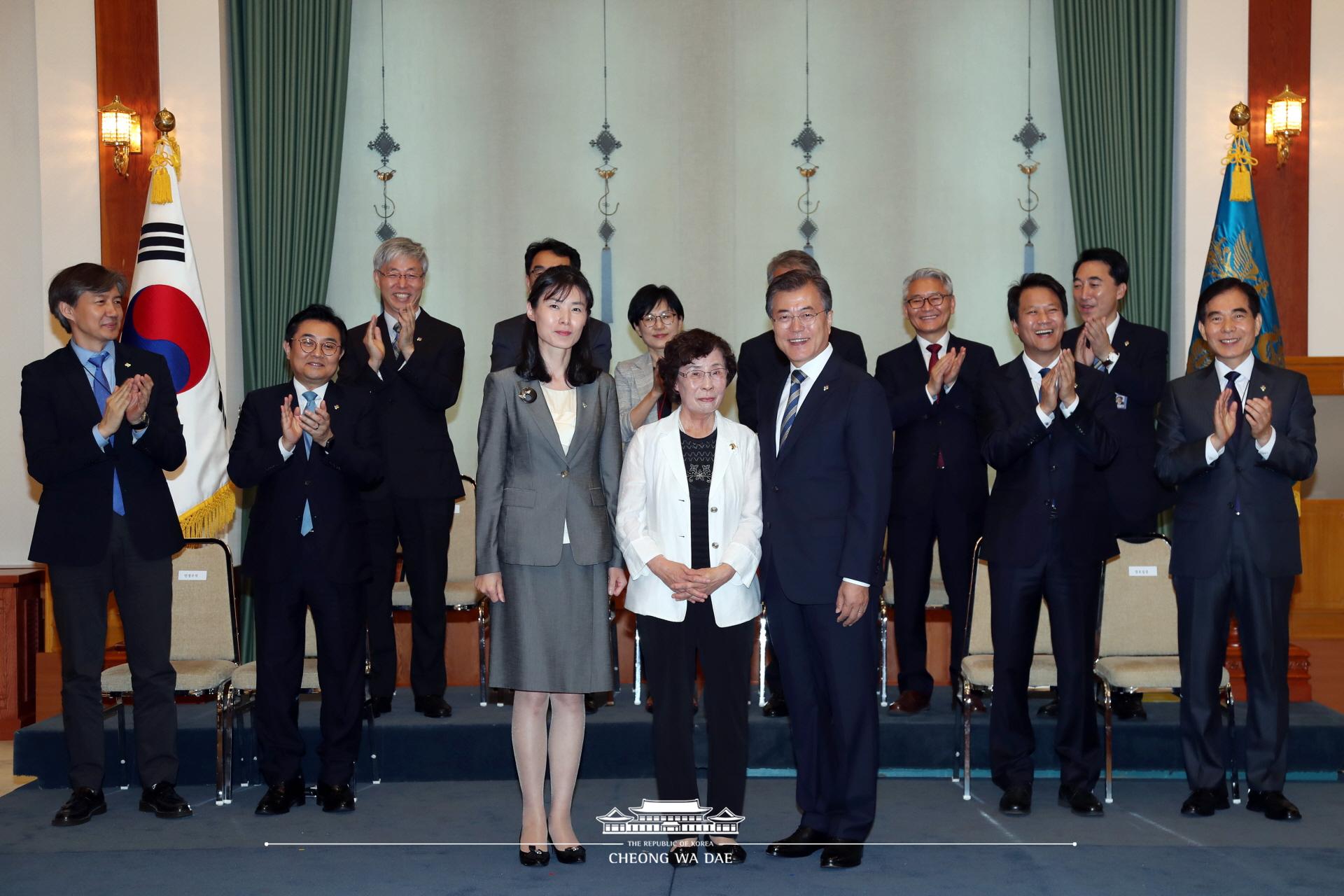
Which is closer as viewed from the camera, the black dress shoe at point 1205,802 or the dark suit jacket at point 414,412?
the black dress shoe at point 1205,802

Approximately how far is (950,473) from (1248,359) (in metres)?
1.12

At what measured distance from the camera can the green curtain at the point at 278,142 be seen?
651 cm

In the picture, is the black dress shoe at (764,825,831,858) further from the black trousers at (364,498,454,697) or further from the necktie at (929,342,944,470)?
the black trousers at (364,498,454,697)

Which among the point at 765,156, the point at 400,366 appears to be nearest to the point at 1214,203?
the point at 765,156

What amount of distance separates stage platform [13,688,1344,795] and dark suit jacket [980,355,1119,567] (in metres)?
0.94

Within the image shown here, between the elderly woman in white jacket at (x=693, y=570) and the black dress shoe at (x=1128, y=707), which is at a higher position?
the elderly woman in white jacket at (x=693, y=570)

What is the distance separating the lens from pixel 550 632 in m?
3.57

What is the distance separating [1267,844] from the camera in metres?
3.83

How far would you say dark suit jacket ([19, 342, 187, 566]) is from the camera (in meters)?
4.13

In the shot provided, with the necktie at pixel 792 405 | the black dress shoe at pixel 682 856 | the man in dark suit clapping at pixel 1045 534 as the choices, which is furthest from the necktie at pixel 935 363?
the black dress shoe at pixel 682 856

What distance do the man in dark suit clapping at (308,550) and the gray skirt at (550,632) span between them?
866 millimetres

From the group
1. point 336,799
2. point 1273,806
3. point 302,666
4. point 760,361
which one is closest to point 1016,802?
point 1273,806

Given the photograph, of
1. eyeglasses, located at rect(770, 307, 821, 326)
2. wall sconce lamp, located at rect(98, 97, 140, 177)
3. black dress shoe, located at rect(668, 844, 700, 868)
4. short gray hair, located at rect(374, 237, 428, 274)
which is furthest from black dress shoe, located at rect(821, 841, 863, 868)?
wall sconce lamp, located at rect(98, 97, 140, 177)

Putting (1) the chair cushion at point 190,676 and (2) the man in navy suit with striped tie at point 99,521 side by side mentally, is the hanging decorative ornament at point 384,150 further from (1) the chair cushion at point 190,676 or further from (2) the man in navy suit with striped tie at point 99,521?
(1) the chair cushion at point 190,676
